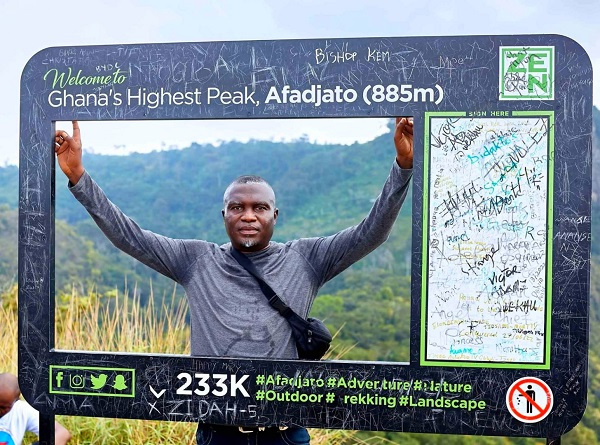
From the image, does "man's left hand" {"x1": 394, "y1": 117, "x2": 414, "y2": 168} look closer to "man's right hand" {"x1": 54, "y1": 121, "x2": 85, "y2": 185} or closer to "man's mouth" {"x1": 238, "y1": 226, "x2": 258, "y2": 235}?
"man's mouth" {"x1": 238, "y1": 226, "x2": 258, "y2": 235}

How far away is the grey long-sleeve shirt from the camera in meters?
3.31

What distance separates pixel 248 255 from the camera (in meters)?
3.43

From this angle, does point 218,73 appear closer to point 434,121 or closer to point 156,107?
point 156,107

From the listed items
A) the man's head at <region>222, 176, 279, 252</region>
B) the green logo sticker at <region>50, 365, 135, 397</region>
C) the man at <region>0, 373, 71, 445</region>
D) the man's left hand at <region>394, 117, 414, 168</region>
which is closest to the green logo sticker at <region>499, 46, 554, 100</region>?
the man's left hand at <region>394, 117, 414, 168</region>

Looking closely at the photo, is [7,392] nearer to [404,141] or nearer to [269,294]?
[269,294]

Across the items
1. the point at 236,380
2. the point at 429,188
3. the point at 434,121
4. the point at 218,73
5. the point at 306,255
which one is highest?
the point at 218,73

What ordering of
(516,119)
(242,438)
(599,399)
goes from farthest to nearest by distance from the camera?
(599,399)
(242,438)
(516,119)

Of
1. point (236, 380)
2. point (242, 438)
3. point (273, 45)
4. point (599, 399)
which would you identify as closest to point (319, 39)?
point (273, 45)

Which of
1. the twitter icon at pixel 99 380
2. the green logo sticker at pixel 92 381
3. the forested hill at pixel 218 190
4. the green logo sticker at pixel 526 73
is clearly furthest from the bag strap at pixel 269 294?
the forested hill at pixel 218 190

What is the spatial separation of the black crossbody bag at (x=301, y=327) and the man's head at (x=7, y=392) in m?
1.56

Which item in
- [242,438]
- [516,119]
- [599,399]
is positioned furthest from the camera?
[599,399]

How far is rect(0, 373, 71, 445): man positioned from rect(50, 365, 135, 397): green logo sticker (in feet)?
A: 1.38

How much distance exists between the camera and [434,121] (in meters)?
3.31

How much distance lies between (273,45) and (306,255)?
1.00 meters
